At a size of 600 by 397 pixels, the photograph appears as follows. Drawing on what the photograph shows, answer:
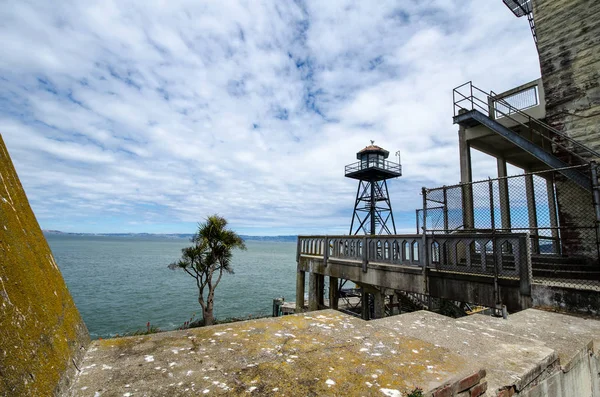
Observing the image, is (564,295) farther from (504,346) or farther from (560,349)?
(504,346)

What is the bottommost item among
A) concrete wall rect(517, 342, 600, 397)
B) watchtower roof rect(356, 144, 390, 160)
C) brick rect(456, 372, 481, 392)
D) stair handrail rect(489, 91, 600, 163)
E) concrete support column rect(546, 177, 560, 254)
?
concrete wall rect(517, 342, 600, 397)

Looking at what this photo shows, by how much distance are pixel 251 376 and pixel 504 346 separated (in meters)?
2.73

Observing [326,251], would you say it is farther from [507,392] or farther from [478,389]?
[478,389]

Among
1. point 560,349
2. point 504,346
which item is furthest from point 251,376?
point 560,349

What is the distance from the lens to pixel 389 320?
375cm

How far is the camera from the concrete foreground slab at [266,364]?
5.53 feet

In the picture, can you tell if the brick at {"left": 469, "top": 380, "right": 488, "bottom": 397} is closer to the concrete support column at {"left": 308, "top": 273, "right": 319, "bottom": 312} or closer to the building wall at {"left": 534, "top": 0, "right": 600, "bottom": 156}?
the building wall at {"left": 534, "top": 0, "right": 600, "bottom": 156}

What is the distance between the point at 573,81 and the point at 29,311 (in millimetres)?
13459

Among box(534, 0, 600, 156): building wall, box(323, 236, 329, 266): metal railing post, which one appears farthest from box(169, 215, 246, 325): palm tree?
box(534, 0, 600, 156): building wall

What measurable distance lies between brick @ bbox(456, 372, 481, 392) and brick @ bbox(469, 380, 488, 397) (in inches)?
1.3

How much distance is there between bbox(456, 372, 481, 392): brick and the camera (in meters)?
1.90

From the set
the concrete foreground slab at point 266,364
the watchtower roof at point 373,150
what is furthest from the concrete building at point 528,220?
the watchtower roof at point 373,150

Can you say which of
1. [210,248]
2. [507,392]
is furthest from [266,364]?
[210,248]

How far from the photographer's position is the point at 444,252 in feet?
26.3
